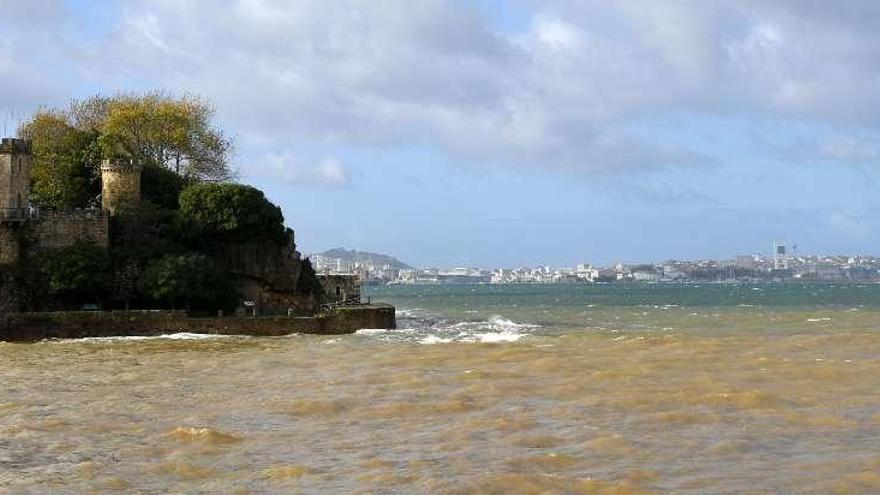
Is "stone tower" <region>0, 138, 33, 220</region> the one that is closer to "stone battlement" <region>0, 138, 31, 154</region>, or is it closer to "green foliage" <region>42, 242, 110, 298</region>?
"stone battlement" <region>0, 138, 31, 154</region>

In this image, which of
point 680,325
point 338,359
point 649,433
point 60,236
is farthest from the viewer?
point 680,325

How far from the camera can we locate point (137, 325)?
40.8 m

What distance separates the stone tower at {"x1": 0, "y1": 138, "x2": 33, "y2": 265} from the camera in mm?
44688

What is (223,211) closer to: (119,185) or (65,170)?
(119,185)

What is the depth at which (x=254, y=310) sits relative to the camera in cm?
4744

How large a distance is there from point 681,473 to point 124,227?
3886 centimetres

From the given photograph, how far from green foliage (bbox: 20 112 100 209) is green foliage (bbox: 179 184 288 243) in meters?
8.12

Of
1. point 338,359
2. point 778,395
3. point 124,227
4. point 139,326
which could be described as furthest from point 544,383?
point 124,227

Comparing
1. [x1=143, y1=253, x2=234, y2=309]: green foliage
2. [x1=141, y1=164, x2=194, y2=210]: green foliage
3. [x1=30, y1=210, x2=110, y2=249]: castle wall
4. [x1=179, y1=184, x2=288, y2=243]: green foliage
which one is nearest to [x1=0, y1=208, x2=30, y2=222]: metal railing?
[x1=30, y1=210, x2=110, y2=249]: castle wall

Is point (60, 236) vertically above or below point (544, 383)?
above

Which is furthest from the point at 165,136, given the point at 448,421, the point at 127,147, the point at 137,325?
the point at 448,421

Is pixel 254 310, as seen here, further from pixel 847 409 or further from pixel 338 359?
pixel 847 409

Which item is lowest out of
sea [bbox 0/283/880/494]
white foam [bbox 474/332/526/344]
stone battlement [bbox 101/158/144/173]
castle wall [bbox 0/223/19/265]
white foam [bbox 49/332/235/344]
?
sea [bbox 0/283/880/494]

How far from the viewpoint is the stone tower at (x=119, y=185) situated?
4862 cm
